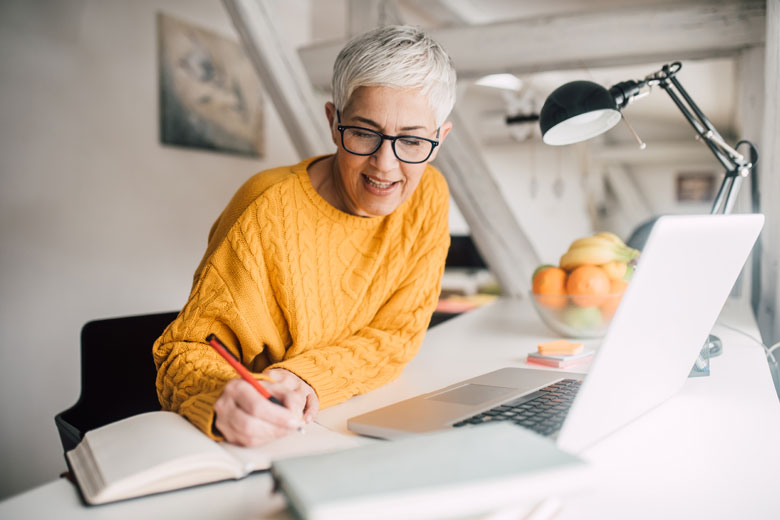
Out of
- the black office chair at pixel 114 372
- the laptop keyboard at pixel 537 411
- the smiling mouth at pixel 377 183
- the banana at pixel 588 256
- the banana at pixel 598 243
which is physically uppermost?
the smiling mouth at pixel 377 183

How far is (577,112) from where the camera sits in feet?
3.80

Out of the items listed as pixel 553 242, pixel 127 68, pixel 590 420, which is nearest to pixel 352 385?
pixel 590 420

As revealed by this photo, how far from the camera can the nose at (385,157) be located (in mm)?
1021

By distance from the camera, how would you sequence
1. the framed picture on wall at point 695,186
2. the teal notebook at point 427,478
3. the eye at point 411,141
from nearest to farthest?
1. the teal notebook at point 427,478
2. the eye at point 411,141
3. the framed picture on wall at point 695,186

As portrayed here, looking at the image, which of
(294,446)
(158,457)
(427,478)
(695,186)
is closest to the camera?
(427,478)

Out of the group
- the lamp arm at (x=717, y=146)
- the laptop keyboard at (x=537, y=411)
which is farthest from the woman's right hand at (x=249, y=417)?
the lamp arm at (x=717, y=146)

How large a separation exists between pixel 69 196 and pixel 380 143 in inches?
70.7

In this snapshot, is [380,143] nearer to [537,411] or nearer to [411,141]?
[411,141]

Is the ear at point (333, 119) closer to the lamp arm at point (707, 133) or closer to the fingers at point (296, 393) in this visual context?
the fingers at point (296, 393)

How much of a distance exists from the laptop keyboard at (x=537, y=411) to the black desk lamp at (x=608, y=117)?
490mm

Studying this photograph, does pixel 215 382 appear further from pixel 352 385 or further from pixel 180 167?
pixel 180 167

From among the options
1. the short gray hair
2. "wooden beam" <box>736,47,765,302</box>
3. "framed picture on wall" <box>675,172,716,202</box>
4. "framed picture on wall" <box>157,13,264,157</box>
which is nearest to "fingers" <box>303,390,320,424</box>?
the short gray hair

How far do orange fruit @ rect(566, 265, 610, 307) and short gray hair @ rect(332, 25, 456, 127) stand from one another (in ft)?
1.74

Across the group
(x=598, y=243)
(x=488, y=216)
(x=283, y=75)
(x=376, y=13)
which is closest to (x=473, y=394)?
(x=598, y=243)
